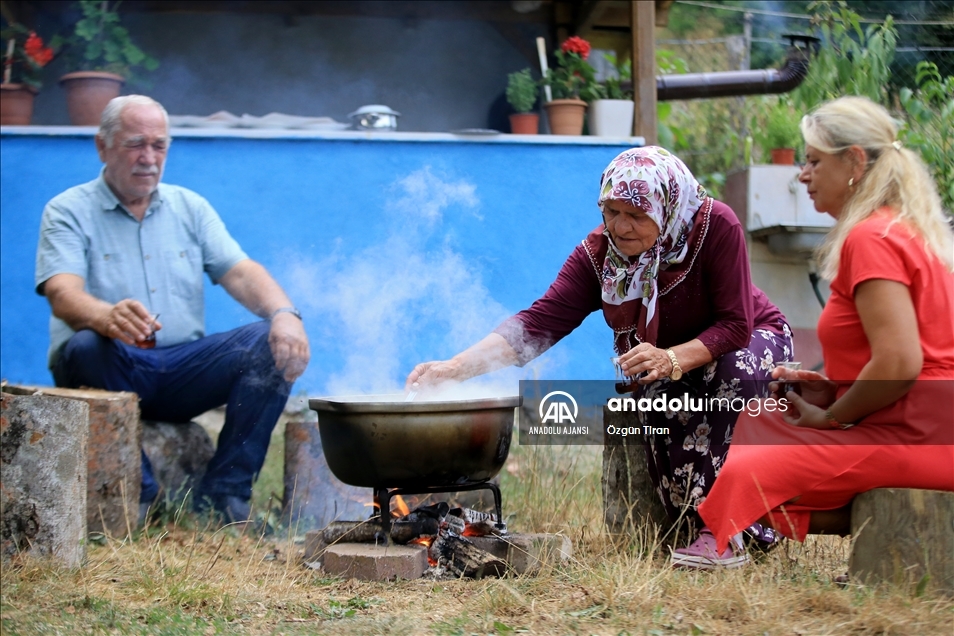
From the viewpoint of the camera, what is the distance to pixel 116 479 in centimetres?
442

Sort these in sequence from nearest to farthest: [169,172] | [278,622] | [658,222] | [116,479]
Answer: [278,622] → [658,222] → [116,479] → [169,172]

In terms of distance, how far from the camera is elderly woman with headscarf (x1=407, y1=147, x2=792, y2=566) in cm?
354

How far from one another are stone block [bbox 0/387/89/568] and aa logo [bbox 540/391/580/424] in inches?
77.4

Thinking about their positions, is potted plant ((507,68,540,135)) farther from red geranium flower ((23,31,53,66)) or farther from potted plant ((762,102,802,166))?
red geranium flower ((23,31,53,66))

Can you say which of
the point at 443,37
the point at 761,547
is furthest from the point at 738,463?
the point at 443,37

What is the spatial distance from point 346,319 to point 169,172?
59.7 inches

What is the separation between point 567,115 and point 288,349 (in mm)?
3080

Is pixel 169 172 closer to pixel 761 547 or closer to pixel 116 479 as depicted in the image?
pixel 116 479

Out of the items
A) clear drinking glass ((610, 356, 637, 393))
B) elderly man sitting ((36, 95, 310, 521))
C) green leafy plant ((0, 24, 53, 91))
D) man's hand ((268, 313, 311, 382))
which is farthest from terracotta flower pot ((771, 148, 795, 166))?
green leafy plant ((0, 24, 53, 91))

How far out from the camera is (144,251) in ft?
17.3

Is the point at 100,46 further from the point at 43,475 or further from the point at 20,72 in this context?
the point at 43,475

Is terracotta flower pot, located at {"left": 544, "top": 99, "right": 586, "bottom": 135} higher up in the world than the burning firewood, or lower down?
higher up

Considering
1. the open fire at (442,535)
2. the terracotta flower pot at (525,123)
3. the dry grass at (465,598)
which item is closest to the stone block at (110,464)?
the dry grass at (465,598)

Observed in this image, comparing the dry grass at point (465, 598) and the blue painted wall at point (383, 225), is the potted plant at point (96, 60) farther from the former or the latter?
the dry grass at point (465, 598)
